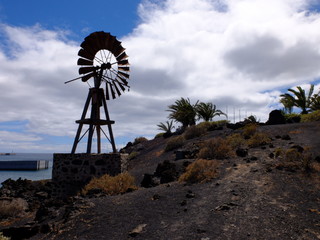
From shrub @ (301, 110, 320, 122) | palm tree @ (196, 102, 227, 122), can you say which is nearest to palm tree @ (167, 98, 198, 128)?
palm tree @ (196, 102, 227, 122)

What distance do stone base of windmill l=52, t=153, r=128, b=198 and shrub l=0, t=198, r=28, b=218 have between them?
1709 mm

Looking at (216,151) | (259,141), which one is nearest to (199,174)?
(216,151)

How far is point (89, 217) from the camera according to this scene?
7.73 meters

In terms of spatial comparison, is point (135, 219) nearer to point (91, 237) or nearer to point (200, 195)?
point (91, 237)

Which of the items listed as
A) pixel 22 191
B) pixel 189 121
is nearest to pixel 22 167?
pixel 189 121

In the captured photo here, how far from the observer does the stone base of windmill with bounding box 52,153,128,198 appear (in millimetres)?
13819

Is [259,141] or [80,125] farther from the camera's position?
[259,141]

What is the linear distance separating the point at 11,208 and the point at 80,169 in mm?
3354

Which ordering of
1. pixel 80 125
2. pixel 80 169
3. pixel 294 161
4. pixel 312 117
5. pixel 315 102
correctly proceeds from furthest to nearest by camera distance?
1. pixel 315 102
2. pixel 312 117
3. pixel 80 125
4. pixel 80 169
5. pixel 294 161

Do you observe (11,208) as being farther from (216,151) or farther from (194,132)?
(194,132)

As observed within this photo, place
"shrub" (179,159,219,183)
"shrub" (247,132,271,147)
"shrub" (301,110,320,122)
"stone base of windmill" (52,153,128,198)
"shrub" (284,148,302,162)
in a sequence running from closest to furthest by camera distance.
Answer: "shrub" (179,159,219,183) < "shrub" (284,148,302,162) < "stone base of windmill" (52,153,128,198) < "shrub" (247,132,271,147) < "shrub" (301,110,320,122)

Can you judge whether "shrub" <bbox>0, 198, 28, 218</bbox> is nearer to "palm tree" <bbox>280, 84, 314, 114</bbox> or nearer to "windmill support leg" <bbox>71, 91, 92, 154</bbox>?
"windmill support leg" <bbox>71, 91, 92, 154</bbox>

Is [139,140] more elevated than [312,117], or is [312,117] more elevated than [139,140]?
[312,117]

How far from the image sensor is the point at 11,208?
12.0m
